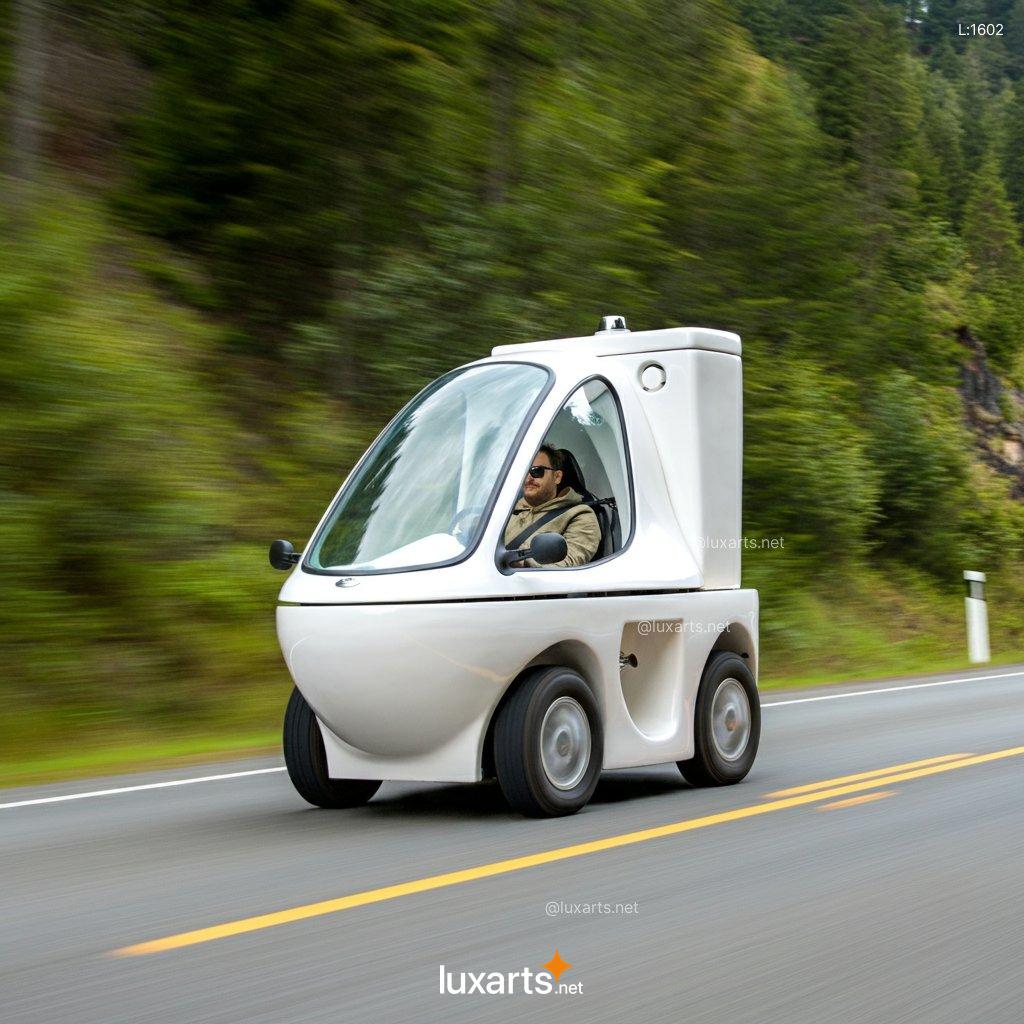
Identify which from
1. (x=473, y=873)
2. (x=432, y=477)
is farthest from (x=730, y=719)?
(x=473, y=873)

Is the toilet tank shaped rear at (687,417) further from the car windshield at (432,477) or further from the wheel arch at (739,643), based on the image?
the car windshield at (432,477)

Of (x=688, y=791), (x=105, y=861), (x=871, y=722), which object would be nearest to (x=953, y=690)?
(x=871, y=722)

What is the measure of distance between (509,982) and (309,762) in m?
3.44

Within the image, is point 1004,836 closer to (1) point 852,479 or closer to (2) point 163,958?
(2) point 163,958

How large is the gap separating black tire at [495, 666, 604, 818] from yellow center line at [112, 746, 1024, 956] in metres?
0.48

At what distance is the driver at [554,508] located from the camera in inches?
310

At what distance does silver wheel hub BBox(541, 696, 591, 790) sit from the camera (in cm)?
736

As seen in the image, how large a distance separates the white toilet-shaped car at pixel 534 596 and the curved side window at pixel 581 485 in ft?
0.06

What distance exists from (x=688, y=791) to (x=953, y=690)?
803cm

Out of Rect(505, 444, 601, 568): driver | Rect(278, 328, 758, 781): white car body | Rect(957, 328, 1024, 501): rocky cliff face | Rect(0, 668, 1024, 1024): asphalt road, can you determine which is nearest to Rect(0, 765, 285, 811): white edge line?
Rect(0, 668, 1024, 1024): asphalt road

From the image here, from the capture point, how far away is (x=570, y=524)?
7996 mm

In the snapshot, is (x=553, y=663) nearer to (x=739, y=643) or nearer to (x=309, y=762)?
(x=309, y=762)

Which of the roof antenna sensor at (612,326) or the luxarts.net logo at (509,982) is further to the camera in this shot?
the roof antenna sensor at (612,326)

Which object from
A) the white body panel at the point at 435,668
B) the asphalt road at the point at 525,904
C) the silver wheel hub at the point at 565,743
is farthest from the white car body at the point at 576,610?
the asphalt road at the point at 525,904
